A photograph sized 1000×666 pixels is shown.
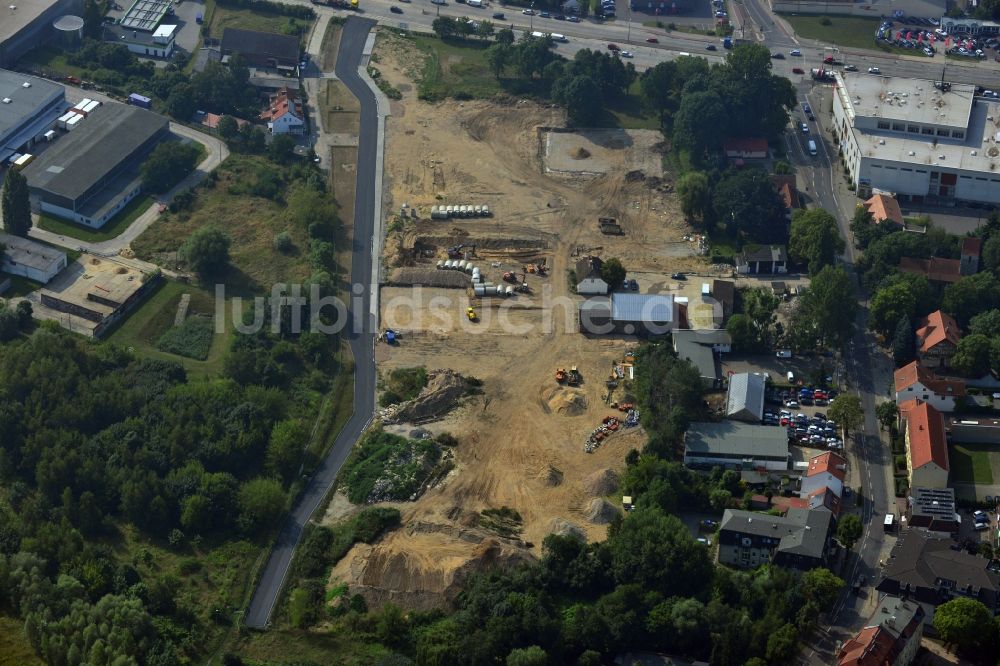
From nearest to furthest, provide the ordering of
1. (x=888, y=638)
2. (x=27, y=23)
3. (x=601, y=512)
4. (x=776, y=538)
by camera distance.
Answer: (x=888, y=638)
(x=776, y=538)
(x=601, y=512)
(x=27, y=23)

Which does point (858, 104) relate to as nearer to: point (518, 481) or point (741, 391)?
point (741, 391)

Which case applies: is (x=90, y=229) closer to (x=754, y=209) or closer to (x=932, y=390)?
(x=754, y=209)

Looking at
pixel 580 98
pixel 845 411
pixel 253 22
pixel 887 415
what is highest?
pixel 253 22

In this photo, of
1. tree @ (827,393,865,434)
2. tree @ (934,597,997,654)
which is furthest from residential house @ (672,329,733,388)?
tree @ (934,597,997,654)

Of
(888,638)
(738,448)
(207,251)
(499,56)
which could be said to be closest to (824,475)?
(738,448)

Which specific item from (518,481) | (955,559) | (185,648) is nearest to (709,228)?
(518,481)
